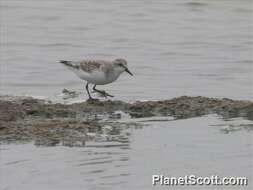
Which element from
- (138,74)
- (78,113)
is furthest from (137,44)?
(78,113)

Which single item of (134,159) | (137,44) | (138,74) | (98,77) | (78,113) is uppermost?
(137,44)

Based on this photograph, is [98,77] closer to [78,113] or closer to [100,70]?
[100,70]

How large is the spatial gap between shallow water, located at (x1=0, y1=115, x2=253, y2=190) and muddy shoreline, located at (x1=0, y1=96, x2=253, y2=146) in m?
0.31

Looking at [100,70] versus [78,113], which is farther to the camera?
[100,70]

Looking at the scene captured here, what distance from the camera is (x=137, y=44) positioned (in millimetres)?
17375

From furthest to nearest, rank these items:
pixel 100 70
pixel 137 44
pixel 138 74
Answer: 1. pixel 137 44
2. pixel 138 74
3. pixel 100 70

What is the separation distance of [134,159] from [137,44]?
849 cm

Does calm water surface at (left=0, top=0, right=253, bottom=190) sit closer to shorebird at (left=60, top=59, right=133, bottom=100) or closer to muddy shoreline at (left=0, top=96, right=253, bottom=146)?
muddy shoreline at (left=0, top=96, right=253, bottom=146)

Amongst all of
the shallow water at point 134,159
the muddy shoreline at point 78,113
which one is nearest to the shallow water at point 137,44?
the muddy shoreline at point 78,113

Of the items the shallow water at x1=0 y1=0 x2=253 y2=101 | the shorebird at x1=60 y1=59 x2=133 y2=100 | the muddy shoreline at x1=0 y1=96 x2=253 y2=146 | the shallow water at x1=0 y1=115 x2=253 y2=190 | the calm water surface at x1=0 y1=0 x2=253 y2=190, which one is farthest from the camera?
the shallow water at x1=0 y1=0 x2=253 y2=101

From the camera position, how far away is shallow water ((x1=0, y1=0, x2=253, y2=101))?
13945mm

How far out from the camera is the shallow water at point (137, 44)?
1395 cm

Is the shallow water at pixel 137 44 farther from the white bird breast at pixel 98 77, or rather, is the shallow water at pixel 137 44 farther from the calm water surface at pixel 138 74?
the white bird breast at pixel 98 77

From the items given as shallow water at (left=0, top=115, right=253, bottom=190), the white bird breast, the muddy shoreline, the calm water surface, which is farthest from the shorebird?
shallow water at (left=0, top=115, right=253, bottom=190)
